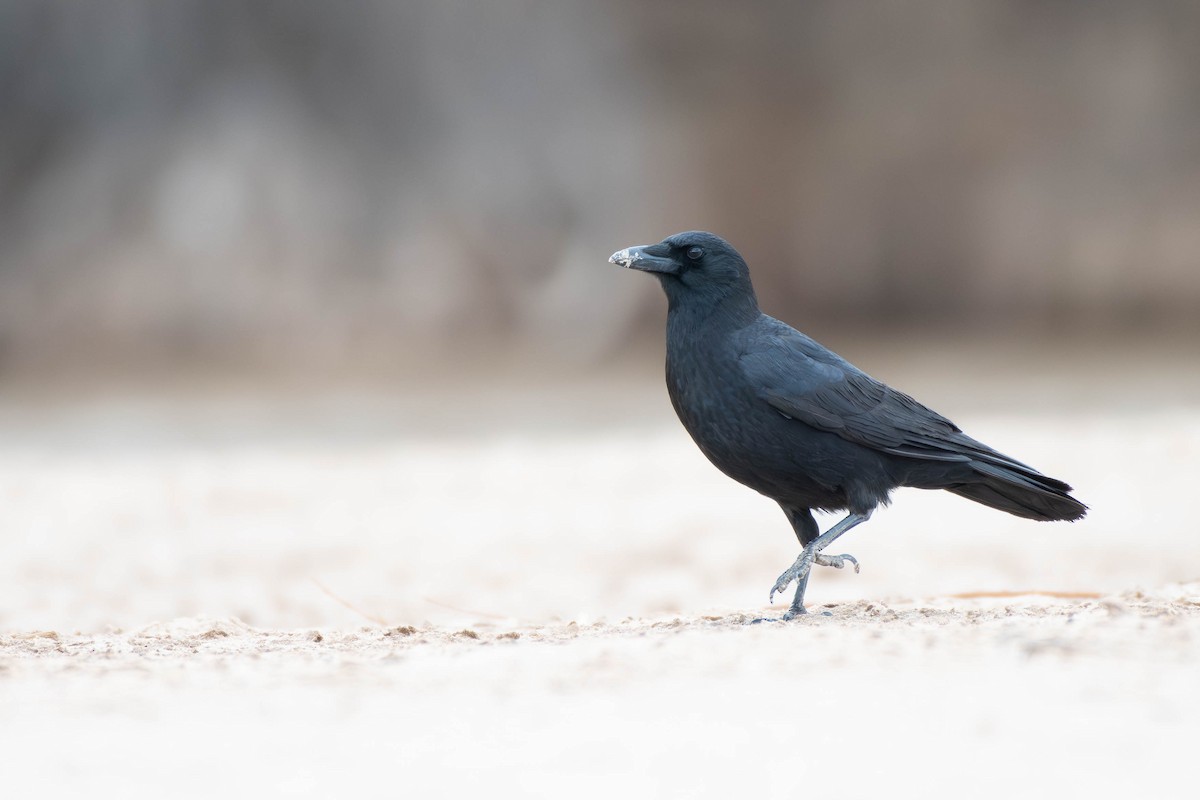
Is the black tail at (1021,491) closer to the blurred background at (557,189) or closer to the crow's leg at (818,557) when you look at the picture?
the crow's leg at (818,557)

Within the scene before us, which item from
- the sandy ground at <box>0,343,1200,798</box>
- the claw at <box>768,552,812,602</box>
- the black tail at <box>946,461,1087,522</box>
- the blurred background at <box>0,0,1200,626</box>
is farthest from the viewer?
the blurred background at <box>0,0,1200,626</box>

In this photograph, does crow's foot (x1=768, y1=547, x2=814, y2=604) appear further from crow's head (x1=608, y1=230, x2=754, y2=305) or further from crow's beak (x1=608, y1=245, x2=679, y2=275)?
crow's beak (x1=608, y1=245, x2=679, y2=275)

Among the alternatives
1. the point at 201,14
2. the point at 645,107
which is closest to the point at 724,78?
the point at 645,107

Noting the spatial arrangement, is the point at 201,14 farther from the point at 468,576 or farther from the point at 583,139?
the point at 468,576

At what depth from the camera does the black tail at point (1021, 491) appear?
439cm

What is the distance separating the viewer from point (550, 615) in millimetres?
6176

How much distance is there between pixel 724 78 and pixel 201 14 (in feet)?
19.4

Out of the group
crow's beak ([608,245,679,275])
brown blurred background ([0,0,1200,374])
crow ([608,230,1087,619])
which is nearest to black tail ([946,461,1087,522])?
crow ([608,230,1087,619])

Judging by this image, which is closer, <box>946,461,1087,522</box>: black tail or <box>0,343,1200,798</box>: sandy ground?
<box>0,343,1200,798</box>: sandy ground

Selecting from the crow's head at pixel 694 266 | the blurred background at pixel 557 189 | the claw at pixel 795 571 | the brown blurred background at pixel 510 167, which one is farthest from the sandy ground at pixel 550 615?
the brown blurred background at pixel 510 167

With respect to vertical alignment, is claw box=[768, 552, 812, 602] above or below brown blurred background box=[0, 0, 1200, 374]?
below

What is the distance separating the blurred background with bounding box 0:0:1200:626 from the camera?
1517 cm

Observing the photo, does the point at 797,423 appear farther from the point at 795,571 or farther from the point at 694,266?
the point at 694,266

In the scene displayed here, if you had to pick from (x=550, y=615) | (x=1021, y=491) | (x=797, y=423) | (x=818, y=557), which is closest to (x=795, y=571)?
(x=818, y=557)
